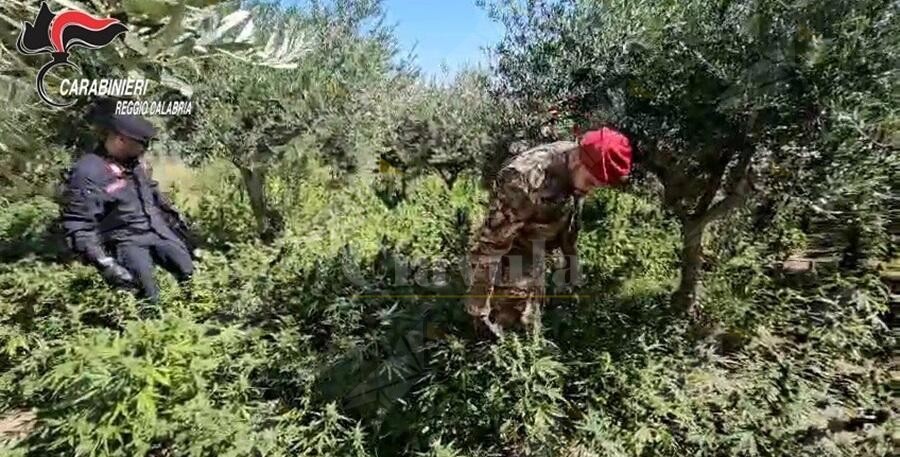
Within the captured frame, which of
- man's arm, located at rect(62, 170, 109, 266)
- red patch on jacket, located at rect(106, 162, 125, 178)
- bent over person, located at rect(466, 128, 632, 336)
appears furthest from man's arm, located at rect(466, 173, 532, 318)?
Answer: red patch on jacket, located at rect(106, 162, 125, 178)

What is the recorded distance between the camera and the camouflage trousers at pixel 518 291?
290cm

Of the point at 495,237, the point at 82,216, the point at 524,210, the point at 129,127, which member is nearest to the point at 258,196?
the point at 129,127

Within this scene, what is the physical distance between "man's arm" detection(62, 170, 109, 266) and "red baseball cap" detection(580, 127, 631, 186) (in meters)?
2.98

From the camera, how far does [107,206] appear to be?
3818 mm

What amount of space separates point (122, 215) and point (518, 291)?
108 inches

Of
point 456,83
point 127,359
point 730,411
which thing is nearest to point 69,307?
point 127,359

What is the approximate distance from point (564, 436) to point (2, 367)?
11.5 feet

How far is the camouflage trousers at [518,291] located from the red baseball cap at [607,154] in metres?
0.70

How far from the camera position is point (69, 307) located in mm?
3842

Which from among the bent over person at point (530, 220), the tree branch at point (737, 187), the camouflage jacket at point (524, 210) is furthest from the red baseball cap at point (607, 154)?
the tree branch at point (737, 187)

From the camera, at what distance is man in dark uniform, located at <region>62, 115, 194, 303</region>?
3578 mm

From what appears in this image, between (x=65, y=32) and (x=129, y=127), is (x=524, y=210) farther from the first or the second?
(x=65, y=32)

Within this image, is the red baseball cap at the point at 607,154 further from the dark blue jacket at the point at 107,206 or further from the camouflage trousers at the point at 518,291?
the dark blue jacket at the point at 107,206

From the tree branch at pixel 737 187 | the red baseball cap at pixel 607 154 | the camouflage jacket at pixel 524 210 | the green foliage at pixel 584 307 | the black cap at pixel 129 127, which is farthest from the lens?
the black cap at pixel 129 127
